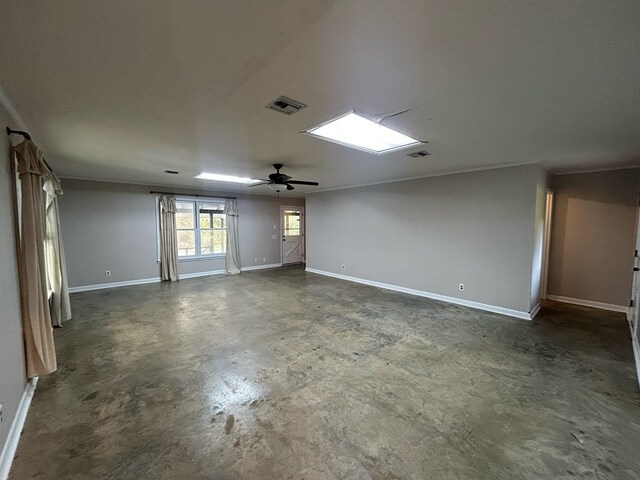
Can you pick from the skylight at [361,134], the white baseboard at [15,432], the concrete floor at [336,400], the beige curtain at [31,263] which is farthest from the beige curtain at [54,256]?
the skylight at [361,134]

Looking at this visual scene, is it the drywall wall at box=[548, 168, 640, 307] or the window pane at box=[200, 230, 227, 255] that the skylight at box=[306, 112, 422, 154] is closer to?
the drywall wall at box=[548, 168, 640, 307]

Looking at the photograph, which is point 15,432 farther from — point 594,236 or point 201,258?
point 594,236

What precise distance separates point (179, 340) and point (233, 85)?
315 cm

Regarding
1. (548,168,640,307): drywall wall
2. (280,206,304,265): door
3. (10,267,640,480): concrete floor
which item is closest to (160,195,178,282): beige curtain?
(10,267,640,480): concrete floor

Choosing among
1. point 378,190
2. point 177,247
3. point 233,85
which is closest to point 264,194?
point 177,247

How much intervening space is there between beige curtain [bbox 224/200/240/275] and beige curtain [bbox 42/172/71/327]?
406 centimetres

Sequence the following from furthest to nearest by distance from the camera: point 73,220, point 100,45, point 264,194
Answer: point 264,194 → point 73,220 → point 100,45

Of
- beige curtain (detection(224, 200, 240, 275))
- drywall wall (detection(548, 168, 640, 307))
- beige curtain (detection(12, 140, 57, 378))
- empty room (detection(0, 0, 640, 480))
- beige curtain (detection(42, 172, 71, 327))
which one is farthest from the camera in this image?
beige curtain (detection(224, 200, 240, 275))

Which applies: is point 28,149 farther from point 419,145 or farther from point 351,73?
point 419,145

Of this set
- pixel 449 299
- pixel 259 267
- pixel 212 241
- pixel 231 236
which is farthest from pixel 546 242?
pixel 212 241

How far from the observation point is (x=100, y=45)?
143 cm

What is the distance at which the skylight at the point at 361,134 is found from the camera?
2.61 metres

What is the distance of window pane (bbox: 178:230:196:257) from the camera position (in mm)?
7201

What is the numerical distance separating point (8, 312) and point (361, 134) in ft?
11.4
